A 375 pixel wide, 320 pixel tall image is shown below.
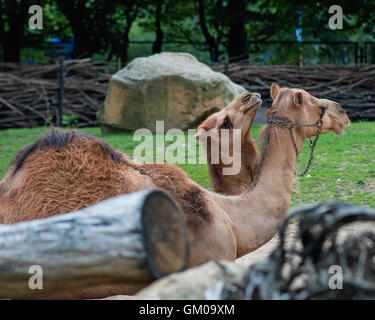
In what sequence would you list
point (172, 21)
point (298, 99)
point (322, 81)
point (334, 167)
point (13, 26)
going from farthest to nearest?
point (172, 21)
point (13, 26)
point (322, 81)
point (334, 167)
point (298, 99)

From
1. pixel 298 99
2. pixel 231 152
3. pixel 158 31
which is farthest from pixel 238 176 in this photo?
pixel 158 31

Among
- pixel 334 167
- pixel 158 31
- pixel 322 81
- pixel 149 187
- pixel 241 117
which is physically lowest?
pixel 334 167

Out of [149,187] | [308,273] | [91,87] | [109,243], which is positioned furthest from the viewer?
[91,87]

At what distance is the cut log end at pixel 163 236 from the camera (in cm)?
250

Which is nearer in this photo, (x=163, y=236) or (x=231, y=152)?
(x=163, y=236)

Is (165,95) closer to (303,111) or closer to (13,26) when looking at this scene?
(303,111)

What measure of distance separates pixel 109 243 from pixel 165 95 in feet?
32.3

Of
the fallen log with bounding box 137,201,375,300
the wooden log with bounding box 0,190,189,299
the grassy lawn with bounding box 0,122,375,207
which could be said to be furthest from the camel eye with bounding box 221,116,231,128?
the fallen log with bounding box 137,201,375,300

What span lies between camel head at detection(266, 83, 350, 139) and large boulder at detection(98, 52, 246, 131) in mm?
7236

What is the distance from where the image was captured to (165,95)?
12250mm

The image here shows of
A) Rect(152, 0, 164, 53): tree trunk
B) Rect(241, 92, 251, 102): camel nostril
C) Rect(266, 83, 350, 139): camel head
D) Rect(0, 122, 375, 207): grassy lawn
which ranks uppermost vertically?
Rect(152, 0, 164, 53): tree trunk

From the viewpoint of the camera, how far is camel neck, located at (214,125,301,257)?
4242mm

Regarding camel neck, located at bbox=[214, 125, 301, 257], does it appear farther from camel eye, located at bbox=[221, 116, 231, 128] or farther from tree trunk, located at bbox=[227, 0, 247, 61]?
tree trunk, located at bbox=[227, 0, 247, 61]
